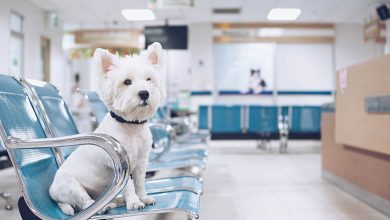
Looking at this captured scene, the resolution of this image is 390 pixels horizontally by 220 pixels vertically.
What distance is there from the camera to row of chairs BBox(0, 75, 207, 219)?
140 cm

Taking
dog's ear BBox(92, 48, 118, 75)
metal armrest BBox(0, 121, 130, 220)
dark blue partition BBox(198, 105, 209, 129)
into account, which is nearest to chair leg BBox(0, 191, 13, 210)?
metal armrest BBox(0, 121, 130, 220)

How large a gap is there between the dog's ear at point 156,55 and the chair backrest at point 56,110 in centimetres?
80

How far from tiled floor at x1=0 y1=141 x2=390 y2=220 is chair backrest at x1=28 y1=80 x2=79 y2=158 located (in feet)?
2.61

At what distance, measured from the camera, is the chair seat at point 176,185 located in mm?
1831

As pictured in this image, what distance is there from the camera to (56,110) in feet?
7.52

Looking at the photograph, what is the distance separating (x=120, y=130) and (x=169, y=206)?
0.35m

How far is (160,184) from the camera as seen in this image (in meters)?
2.03

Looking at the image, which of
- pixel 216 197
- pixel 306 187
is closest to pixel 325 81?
pixel 306 187

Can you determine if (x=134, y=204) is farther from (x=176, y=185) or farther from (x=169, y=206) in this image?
(x=176, y=185)

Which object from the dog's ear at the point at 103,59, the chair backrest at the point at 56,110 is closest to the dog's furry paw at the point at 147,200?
the dog's ear at the point at 103,59

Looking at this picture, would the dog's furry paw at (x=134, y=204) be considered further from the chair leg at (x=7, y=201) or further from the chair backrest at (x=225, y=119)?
the chair backrest at (x=225, y=119)

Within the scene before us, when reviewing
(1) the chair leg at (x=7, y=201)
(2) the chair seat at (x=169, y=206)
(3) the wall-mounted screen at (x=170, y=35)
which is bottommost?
(1) the chair leg at (x=7, y=201)

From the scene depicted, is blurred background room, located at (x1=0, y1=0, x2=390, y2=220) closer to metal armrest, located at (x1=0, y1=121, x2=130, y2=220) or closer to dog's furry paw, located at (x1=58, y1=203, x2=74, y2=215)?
metal armrest, located at (x1=0, y1=121, x2=130, y2=220)

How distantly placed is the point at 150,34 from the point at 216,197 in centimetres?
723
